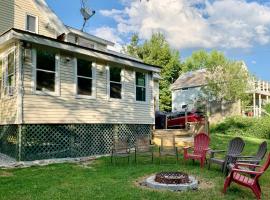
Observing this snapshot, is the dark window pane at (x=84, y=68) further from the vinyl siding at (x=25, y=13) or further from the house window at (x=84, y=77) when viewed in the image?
the vinyl siding at (x=25, y=13)

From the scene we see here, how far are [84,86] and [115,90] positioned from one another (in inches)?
76.6

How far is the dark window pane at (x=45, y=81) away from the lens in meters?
11.7

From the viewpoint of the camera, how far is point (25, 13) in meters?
17.0

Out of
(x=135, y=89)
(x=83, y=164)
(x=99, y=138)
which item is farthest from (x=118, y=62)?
(x=83, y=164)

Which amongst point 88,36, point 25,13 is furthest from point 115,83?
point 25,13

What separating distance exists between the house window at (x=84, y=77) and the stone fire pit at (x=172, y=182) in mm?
6765

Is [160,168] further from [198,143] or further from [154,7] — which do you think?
[154,7]

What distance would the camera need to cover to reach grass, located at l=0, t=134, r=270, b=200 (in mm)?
6504

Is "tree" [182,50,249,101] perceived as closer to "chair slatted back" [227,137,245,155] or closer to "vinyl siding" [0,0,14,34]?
"vinyl siding" [0,0,14,34]

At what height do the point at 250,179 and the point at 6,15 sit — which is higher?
the point at 6,15

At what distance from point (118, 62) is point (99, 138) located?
3.66m

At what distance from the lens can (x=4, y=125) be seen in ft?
41.4

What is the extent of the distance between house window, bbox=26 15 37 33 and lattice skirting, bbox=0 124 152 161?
21.5 ft

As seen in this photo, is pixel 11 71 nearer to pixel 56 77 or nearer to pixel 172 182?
pixel 56 77
